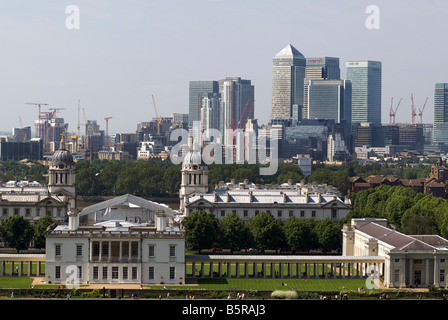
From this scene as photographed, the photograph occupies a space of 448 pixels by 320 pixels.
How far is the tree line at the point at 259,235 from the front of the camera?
91.8m

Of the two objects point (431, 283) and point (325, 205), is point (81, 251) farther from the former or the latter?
point (325, 205)

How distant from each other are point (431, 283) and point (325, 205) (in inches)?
1344

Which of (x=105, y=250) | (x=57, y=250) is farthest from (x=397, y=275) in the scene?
(x=57, y=250)

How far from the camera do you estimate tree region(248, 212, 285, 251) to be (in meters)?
92.6

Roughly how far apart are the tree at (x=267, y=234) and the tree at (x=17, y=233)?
1953 centimetres

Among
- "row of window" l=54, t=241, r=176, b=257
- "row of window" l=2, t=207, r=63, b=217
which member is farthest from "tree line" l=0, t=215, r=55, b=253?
"row of window" l=54, t=241, r=176, b=257

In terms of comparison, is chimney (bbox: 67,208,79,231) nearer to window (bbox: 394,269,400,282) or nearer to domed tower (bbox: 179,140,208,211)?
window (bbox: 394,269,400,282)

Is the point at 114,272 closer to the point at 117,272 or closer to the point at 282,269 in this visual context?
the point at 117,272

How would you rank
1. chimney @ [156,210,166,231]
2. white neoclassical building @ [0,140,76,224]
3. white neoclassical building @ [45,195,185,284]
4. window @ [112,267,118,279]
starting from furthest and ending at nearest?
1. white neoclassical building @ [0,140,76,224]
2. chimney @ [156,210,166,231]
3. window @ [112,267,118,279]
4. white neoclassical building @ [45,195,185,284]

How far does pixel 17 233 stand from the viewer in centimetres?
9175

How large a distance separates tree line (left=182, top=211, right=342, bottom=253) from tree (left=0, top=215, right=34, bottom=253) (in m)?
13.5

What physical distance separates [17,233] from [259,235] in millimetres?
20888

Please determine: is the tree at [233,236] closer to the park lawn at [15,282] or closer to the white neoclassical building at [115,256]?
the white neoclassical building at [115,256]

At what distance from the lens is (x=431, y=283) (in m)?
75.1
